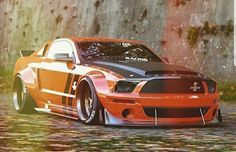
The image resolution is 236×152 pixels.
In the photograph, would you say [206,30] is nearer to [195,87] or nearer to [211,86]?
[211,86]

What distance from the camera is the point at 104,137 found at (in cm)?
841

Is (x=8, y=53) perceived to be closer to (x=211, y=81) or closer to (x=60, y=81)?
(x=60, y=81)

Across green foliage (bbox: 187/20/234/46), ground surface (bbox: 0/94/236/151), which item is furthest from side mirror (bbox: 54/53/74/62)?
green foliage (bbox: 187/20/234/46)

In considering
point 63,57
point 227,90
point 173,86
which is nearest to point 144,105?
point 173,86

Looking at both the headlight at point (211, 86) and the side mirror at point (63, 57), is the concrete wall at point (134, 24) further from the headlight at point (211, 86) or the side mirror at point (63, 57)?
the headlight at point (211, 86)

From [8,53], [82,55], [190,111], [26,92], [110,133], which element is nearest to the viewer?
[110,133]

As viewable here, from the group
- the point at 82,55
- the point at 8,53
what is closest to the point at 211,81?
the point at 82,55

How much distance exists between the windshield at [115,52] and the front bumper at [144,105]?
1.29 meters

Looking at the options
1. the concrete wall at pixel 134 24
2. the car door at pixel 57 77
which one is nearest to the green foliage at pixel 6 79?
the concrete wall at pixel 134 24

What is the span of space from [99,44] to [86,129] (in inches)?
85.3

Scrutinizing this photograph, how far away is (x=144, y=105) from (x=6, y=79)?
14.9 m

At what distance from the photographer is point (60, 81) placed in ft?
35.7

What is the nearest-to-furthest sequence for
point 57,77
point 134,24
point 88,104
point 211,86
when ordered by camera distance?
point 211,86 → point 88,104 → point 57,77 → point 134,24

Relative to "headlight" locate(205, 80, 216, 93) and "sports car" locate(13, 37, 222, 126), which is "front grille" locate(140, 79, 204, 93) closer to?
"sports car" locate(13, 37, 222, 126)
